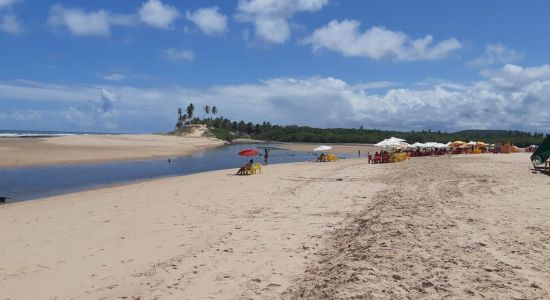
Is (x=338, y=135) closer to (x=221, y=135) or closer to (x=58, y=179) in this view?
(x=221, y=135)

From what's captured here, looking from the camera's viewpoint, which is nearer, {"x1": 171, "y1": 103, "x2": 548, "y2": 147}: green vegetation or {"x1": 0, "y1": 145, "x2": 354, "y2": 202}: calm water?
{"x1": 0, "y1": 145, "x2": 354, "y2": 202}: calm water

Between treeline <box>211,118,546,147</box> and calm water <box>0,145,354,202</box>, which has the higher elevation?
treeline <box>211,118,546,147</box>

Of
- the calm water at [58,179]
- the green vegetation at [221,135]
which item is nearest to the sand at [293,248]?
the calm water at [58,179]

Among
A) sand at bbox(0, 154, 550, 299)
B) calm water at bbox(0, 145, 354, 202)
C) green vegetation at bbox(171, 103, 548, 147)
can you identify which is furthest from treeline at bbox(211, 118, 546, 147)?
sand at bbox(0, 154, 550, 299)

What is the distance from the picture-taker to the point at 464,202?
12664 millimetres

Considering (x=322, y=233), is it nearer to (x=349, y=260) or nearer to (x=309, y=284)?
(x=349, y=260)

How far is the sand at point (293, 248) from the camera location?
242 inches

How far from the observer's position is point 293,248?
28.1 feet

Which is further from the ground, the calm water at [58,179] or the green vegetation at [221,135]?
the green vegetation at [221,135]

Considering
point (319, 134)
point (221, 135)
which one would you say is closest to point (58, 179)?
point (221, 135)

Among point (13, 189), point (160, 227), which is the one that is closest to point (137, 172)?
point (13, 189)

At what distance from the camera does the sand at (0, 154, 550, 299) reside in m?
6.15

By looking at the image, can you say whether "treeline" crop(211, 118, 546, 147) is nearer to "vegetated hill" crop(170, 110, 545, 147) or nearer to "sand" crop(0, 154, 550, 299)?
"vegetated hill" crop(170, 110, 545, 147)

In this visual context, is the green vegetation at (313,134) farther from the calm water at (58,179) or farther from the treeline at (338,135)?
the calm water at (58,179)
